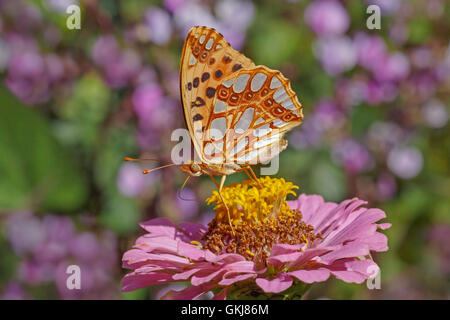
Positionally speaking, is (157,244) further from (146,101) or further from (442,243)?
(442,243)

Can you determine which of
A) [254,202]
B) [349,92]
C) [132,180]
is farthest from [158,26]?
[254,202]

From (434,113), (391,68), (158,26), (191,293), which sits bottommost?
(191,293)

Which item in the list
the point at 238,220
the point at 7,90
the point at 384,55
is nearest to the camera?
the point at 238,220

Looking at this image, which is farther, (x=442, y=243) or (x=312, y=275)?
(x=442, y=243)

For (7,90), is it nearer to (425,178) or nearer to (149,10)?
(149,10)

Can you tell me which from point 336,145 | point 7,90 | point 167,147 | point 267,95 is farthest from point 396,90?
point 7,90

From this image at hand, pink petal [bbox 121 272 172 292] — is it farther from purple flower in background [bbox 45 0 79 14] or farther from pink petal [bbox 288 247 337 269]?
purple flower in background [bbox 45 0 79 14]
